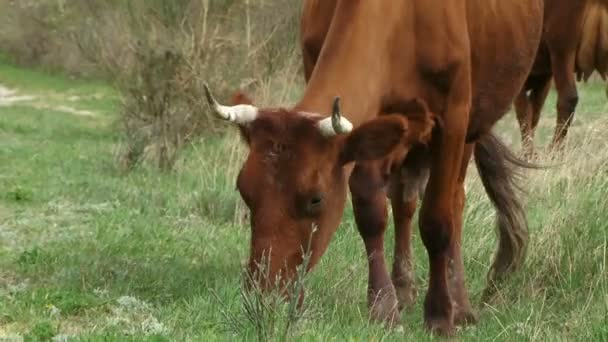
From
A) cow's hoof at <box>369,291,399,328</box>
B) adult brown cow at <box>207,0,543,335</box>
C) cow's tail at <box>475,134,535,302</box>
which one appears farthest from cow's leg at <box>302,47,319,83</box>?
cow's tail at <box>475,134,535,302</box>

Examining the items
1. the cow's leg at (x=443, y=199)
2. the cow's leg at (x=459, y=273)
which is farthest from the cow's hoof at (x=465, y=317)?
the cow's leg at (x=443, y=199)

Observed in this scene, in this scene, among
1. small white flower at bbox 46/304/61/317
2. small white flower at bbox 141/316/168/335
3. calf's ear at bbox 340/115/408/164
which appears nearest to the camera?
small white flower at bbox 141/316/168/335

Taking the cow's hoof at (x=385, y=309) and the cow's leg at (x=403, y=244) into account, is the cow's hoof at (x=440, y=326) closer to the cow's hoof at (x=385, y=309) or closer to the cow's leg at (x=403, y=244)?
the cow's hoof at (x=385, y=309)

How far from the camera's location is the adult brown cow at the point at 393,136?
5652mm

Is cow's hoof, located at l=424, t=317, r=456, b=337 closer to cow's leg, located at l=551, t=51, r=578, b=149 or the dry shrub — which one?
cow's leg, located at l=551, t=51, r=578, b=149

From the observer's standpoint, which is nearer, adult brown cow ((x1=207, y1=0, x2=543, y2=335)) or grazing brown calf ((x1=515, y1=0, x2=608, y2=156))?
adult brown cow ((x1=207, y1=0, x2=543, y2=335))

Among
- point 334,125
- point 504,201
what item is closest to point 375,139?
point 334,125

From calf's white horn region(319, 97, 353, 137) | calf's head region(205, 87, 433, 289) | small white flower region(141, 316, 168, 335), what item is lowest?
small white flower region(141, 316, 168, 335)

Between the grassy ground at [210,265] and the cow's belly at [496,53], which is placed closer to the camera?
the grassy ground at [210,265]

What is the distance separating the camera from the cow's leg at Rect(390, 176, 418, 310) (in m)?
7.40

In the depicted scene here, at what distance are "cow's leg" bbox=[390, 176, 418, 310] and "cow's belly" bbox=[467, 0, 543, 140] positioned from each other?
542 millimetres

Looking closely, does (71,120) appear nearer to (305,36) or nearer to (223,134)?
(223,134)

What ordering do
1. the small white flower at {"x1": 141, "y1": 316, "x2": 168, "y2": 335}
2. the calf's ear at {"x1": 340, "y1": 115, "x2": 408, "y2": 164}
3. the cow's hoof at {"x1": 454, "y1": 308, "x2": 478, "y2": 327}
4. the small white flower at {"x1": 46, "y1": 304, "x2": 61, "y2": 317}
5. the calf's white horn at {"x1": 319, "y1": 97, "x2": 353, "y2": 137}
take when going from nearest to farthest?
the small white flower at {"x1": 141, "y1": 316, "x2": 168, "y2": 335}
the calf's white horn at {"x1": 319, "y1": 97, "x2": 353, "y2": 137}
the calf's ear at {"x1": 340, "y1": 115, "x2": 408, "y2": 164}
the small white flower at {"x1": 46, "y1": 304, "x2": 61, "y2": 317}
the cow's hoof at {"x1": 454, "y1": 308, "x2": 478, "y2": 327}

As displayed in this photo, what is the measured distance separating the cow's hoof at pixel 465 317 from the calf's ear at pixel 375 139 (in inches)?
60.2
